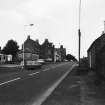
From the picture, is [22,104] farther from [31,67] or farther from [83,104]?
[31,67]

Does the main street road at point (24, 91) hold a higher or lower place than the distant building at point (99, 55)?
lower

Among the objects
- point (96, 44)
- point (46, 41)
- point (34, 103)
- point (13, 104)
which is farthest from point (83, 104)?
point (46, 41)

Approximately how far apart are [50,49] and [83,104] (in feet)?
439

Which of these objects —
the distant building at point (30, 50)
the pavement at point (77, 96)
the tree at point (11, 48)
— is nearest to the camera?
the pavement at point (77, 96)

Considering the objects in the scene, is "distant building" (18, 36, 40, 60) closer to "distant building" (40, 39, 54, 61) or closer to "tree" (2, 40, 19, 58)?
"distant building" (40, 39, 54, 61)

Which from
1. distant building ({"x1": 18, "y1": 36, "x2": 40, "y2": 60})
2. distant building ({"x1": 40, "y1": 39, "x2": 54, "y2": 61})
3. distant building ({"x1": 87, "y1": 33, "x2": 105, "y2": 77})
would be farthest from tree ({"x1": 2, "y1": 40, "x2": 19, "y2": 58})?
distant building ({"x1": 87, "y1": 33, "x2": 105, "y2": 77})

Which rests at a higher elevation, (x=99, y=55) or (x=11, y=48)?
(x=11, y=48)

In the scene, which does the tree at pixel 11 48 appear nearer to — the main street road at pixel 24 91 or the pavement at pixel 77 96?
the main street road at pixel 24 91

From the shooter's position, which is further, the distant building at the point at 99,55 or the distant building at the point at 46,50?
the distant building at the point at 46,50

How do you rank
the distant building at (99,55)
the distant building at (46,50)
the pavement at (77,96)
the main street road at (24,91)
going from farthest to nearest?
the distant building at (46,50)
the distant building at (99,55)
the main street road at (24,91)
the pavement at (77,96)

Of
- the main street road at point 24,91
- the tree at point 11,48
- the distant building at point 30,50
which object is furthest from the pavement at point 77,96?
the distant building at point 30,50

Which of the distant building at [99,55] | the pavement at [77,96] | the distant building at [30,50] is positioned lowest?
the pavement at [77,96]

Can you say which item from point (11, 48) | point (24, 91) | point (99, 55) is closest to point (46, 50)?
point (11, 48)

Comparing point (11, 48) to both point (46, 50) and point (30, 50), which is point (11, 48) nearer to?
point (30, 50)
